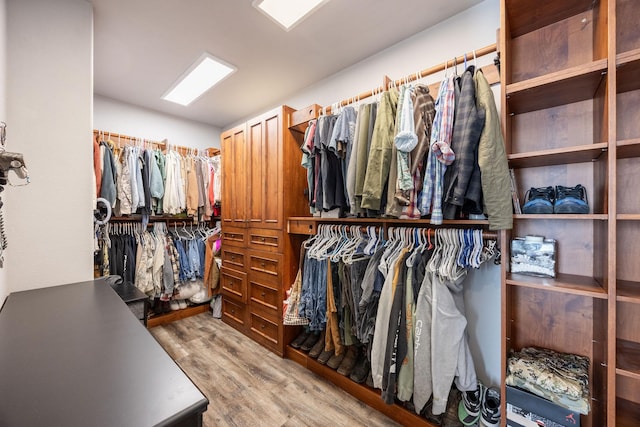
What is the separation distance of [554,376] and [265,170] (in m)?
2.38

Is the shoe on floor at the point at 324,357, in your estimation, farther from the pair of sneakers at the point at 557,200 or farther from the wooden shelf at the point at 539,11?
the wooden shelf at the point at 539,11

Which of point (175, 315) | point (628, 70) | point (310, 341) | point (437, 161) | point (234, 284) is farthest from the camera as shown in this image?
point (175, 315)

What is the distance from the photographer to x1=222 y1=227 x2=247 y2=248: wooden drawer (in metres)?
2.75

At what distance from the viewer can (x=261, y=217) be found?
2.52m

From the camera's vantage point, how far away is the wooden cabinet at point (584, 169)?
103 cm

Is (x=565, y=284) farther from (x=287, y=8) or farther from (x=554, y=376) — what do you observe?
(x=287, y=8)

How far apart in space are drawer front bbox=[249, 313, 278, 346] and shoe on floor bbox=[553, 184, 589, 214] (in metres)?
2.21

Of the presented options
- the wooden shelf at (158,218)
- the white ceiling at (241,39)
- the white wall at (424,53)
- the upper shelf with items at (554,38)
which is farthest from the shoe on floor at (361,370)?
the wooden shelf at (158,218)

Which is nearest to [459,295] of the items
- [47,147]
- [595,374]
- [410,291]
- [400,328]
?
[410,291]

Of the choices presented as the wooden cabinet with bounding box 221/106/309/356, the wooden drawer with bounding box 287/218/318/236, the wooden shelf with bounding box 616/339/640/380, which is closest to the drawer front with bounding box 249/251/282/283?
the wooden cabinet with bounding box 221/106/309/356

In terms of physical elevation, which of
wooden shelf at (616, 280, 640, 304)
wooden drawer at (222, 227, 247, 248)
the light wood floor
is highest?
wooden drawer at (222, 227, 247, 248)

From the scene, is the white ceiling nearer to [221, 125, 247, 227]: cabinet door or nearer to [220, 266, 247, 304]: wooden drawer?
[221, 125, 247, 227]: cabinet door

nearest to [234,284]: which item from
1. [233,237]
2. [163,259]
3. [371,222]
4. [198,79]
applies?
[233,237]

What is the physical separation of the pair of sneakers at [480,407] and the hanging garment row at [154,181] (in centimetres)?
320
